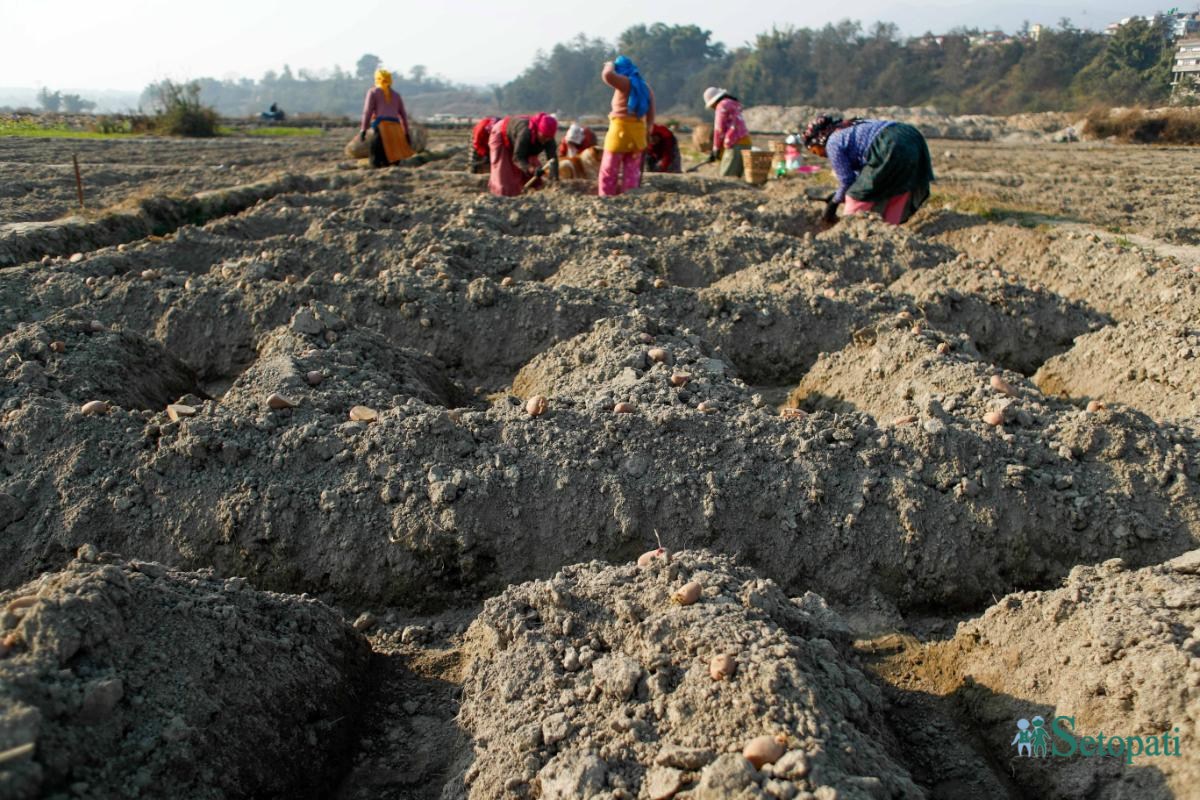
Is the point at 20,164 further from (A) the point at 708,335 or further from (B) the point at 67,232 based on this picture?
(A) the point at 708,335

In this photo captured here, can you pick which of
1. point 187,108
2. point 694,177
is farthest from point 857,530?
point 187,108

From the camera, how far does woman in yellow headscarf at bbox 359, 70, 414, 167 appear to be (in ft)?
35.8

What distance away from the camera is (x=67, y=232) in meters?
7.34

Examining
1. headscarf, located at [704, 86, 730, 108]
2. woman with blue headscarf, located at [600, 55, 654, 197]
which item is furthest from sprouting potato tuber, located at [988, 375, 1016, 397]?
headscarf, located at [704, 86, 730, 108]

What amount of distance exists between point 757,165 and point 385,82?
4.33 meters

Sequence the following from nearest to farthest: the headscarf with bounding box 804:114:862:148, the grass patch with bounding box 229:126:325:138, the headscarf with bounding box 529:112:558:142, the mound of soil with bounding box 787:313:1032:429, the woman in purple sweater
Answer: the mound of soil with bounding box 787:313:1032:429 → the woman in purple sweater → the headscarf with bounding box 804:114:862:148 → the headscarf with bounding box 529:112:558:142 → the grass patch with bounding box 229:126:325:138

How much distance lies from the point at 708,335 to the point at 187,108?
16.7 m

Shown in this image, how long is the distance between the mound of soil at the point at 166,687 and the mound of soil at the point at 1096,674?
1.82 m

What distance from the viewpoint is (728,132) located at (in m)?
11.3

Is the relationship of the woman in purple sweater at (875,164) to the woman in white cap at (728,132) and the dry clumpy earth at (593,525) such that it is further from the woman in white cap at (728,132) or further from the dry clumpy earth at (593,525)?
the woman in white cap at (728,132)

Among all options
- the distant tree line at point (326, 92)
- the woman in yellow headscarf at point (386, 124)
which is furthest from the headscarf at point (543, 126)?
the distant tree line at point (326, 92)

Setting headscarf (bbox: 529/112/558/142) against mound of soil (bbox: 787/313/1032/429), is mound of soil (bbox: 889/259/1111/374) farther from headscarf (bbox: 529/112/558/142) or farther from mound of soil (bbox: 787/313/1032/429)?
headscarf (bbox: 529/112/558/142)

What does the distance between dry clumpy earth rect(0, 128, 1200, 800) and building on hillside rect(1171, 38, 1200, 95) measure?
1007 inches

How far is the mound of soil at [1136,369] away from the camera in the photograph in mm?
4434
